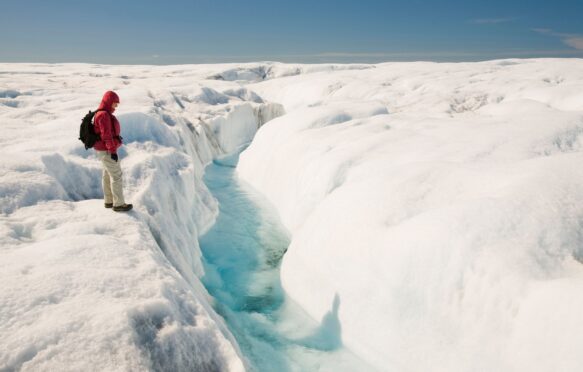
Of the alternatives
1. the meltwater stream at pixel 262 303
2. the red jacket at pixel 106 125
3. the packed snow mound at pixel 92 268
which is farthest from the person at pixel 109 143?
the meltwater stream at pixel 262 303

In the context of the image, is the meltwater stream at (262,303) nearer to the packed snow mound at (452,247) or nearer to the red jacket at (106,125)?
the packed snow mound at (452,247)

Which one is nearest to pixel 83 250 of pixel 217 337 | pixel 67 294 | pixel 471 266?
pixel 67 294

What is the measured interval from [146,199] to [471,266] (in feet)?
17.8

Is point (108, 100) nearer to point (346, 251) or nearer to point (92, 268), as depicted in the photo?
point (92, 268)

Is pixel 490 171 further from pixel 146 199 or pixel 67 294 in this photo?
pixel 67 294

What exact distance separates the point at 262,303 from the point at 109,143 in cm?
427

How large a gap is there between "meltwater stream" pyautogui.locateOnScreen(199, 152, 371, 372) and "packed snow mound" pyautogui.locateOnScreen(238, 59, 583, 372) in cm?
31

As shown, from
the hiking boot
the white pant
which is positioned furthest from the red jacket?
the hiking boot

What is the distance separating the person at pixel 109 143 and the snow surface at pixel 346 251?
1.20 feet

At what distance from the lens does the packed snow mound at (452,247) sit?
177 inches

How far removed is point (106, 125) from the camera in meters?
4.93

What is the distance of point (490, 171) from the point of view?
693cm

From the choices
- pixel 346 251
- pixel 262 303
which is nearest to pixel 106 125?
pixel 346 251

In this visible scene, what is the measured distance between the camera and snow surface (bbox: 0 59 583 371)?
3334mm
